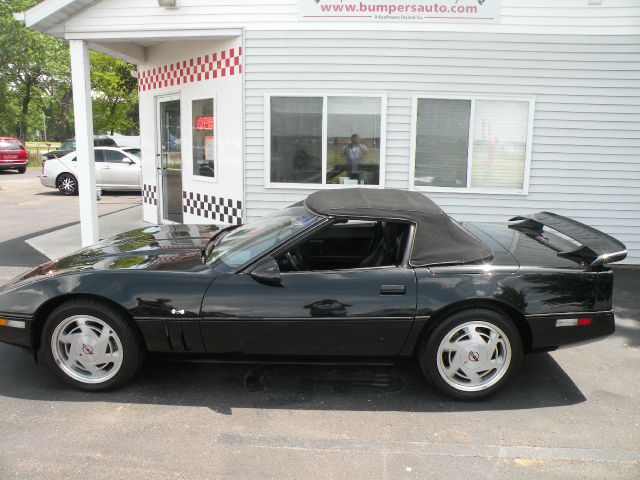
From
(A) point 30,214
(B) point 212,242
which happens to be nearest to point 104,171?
(A) point 30,214

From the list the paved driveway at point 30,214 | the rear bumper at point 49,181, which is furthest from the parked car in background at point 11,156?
the rear bumper at point 49,181

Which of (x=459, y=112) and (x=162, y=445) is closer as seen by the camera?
(x=162, y=445)

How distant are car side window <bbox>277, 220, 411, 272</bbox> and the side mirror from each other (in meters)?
0.17

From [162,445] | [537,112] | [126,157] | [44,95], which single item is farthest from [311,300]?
[44,95]

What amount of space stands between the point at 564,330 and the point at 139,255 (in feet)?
9.81

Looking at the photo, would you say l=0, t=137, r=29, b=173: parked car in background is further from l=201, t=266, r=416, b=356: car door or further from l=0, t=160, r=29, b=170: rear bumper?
l=201, t=266, r=416, b=356: car door

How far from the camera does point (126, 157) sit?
1627 cm

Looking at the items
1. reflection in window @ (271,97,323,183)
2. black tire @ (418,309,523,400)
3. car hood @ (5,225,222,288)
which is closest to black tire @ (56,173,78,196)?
reflection in window @ (271,97,323,183)

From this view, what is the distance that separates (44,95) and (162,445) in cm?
4307

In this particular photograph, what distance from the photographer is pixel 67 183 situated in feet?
52.4

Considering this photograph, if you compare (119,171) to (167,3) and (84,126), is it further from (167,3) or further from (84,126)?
(167,3)

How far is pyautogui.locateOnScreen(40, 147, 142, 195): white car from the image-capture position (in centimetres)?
1600

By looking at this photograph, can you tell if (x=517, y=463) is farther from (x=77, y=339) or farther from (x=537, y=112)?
(x=537, y=112)

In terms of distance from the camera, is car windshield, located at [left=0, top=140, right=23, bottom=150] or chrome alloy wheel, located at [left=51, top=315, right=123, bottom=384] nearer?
chrome alloy wheel, located at [left=51, top=315, right=123, bottom=384]
